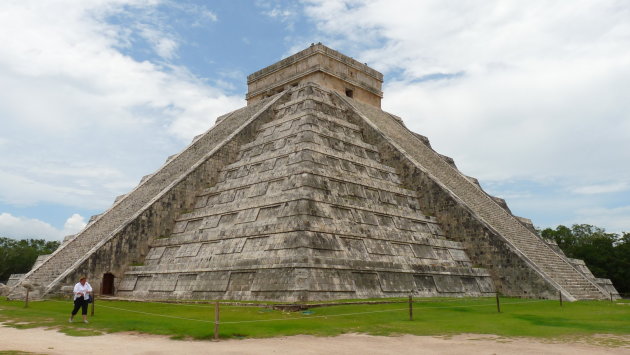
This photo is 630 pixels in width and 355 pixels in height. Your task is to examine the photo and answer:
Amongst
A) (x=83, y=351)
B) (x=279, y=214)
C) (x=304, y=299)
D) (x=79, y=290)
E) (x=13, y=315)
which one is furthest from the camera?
(x=279, y=214)

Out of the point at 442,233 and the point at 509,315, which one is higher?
the point at 442,233

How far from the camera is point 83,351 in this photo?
24.6 ft

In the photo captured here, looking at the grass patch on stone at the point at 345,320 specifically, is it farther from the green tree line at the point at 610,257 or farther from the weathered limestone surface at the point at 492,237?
the green tree line at the point at 610,257

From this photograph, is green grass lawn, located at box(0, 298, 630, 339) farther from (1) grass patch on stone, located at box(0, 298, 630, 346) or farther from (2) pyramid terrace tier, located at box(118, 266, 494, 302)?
(2) pyramid terrace tier, located at box(118, 266, 494, 302)

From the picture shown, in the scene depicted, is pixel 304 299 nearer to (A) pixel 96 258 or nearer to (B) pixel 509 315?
(B) pixel 509 315

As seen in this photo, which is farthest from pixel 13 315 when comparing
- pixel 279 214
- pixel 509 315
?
pixel 509 315

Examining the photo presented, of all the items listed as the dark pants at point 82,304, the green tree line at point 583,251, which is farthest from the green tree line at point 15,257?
the dark pants at point 82,304

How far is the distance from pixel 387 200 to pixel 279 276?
22.0 feet

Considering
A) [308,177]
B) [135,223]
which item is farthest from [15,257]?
[308,177]

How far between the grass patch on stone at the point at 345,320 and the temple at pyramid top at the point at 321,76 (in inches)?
622

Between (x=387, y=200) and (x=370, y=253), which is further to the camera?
(x=387, y=200)

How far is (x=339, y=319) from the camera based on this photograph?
11297mm

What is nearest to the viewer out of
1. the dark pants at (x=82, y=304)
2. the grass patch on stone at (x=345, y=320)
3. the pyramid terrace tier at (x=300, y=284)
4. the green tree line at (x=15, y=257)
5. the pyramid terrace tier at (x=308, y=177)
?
the grass patch on stone at (x=345, y=320)

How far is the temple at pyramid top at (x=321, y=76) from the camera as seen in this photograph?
27.3 meters
